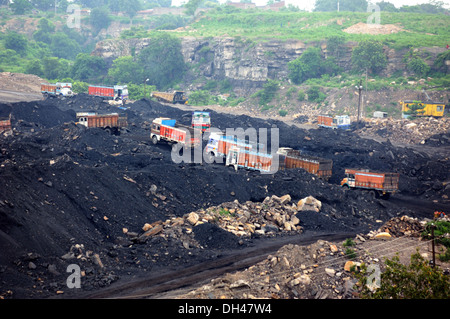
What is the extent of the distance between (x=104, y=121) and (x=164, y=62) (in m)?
54.7

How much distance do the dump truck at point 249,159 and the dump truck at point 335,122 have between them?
90.5ft

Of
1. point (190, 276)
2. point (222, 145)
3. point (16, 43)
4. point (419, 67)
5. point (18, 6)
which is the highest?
point (18, 6)

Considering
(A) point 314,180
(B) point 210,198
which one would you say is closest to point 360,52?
(A) point 314,180

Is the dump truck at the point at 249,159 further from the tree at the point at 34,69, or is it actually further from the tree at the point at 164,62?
the tree at the point at 34,69

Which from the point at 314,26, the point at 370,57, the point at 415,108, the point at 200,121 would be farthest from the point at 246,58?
the point at 200,121

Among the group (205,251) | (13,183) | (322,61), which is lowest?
(205,251)

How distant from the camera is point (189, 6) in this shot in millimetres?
129250

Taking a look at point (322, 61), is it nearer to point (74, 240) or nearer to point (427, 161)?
point (427, 161)

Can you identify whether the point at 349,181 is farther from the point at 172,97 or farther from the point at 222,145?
the point at 172,97

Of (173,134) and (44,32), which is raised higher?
(44,32)

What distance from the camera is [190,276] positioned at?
17.9 meters

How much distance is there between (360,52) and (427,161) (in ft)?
151

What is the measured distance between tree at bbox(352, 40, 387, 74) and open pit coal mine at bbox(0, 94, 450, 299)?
44.1 meters
